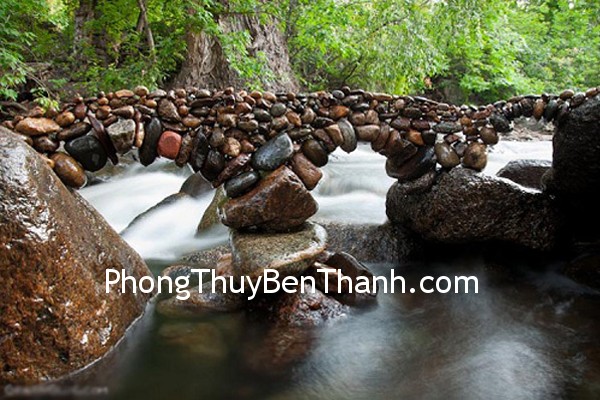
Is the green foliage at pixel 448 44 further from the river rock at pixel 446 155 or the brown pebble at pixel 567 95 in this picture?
the brown pebble at pixel 567 95

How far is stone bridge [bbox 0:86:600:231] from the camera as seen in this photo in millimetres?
4035

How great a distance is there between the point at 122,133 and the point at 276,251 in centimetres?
174

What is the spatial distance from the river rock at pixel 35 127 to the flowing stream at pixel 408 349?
6.15ft

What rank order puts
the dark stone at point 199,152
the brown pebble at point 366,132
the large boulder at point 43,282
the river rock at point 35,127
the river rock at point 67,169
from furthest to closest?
the brown pebble at point 366,132
the dark stone at point 199,152
the river rock at point 67,169
the river rock at point 35,127
the large boulder at point 43,282

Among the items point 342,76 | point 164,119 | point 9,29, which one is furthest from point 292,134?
point 342,76

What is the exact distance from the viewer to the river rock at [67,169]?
12.9 ft

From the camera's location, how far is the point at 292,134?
4.53 meters

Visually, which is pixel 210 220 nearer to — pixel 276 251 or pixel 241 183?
pixel 241 183

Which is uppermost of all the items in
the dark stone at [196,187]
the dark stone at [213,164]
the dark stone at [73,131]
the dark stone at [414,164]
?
the dark stone at [73,131]

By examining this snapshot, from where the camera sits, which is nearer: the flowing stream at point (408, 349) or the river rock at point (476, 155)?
the flowing stream at point (408, 349)

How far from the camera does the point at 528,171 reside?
21.6 ft

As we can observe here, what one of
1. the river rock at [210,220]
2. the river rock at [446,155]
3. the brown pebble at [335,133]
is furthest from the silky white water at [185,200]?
the brown pebble at [335,133]

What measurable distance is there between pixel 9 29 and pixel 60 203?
157 inches

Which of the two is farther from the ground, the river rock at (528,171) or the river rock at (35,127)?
the river rock at (35,127)
